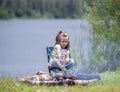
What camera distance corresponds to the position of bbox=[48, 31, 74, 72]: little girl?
13285 millimetres

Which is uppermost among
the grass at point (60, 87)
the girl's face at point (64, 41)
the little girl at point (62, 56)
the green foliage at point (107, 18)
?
the green foliage at point (107, 18)

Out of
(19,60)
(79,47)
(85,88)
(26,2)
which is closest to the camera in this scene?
(85,88)

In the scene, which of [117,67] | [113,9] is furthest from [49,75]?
[117,67]

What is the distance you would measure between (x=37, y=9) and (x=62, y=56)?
234ft

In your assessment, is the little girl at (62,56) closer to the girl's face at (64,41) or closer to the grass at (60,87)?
the girl's face at (64,41)

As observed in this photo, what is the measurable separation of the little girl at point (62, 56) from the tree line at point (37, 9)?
206ft

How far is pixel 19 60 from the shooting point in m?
35.7

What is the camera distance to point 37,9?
8456cm

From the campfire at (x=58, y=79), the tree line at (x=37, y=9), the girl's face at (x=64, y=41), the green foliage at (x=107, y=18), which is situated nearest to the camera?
the campfire at (x=58, y=79)

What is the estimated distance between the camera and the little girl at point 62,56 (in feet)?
43.6

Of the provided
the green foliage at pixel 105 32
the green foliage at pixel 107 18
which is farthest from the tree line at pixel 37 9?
the green foliage at pixel 107 18

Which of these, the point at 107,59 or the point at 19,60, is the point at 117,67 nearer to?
the point at 107,59

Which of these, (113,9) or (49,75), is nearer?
(49,75)

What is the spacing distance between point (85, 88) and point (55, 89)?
0.57 meters
